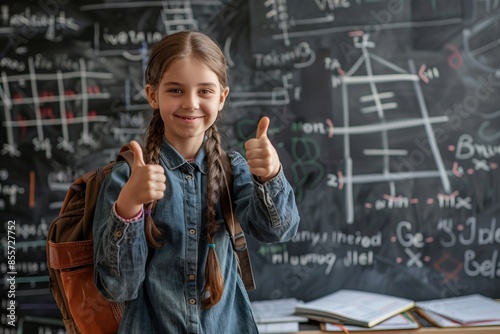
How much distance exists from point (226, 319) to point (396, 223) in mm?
1203

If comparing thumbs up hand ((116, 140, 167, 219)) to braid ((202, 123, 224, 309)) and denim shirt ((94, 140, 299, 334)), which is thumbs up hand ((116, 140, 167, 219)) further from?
braid ((202, 123, 224, 309))

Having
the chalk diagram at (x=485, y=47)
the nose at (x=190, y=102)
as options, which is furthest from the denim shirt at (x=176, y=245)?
the chalk diagram at (x=485, y=47)

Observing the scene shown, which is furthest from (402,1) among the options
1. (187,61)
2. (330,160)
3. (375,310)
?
(187,61)

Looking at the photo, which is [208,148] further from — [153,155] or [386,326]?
[386,326]

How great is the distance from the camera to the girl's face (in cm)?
114

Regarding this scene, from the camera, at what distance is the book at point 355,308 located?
1963mm

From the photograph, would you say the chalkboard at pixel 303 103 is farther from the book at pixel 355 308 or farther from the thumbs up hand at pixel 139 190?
the thumbs up hand at pixel 139 190

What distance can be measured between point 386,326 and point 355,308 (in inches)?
5.8

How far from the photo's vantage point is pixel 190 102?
1137 mm

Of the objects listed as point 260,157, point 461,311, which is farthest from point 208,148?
point 461,311

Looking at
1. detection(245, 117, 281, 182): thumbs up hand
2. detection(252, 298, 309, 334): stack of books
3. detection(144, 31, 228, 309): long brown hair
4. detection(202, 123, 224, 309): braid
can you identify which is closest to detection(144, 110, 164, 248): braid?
detection(144, 31, 228, 309): long brown hair

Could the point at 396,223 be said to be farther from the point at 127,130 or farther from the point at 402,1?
the point at 127,130

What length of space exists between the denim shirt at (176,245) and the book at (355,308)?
0.83m

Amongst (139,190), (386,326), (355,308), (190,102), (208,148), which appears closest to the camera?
(139,190)
